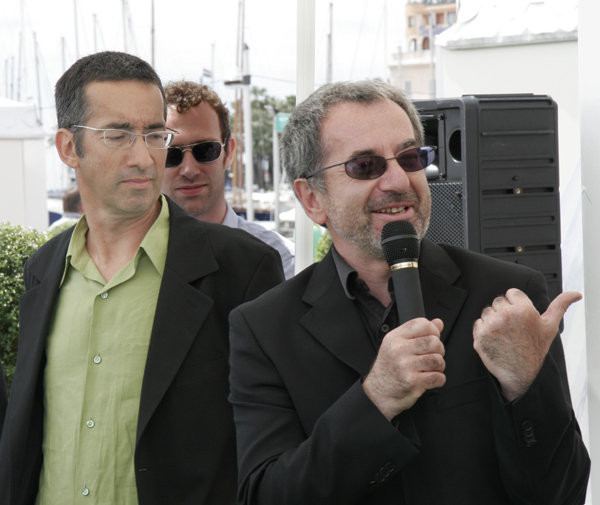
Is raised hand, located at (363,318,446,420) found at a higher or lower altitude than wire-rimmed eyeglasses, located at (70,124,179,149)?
lower

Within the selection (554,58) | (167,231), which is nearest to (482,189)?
(167,231)

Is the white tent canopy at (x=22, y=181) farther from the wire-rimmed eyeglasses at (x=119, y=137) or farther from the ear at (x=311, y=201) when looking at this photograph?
the ear at (x=311, y=201)

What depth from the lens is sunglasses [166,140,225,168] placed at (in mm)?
3079

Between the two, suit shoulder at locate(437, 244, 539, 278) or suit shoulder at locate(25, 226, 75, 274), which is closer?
suit shoulder at locate(437, 244, 539, 278)

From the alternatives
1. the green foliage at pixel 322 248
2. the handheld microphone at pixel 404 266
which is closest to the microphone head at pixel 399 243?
the handheld microphone at pixel 404 266

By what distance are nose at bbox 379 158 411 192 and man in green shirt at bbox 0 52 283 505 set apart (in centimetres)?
57

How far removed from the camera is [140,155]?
83.0 inches

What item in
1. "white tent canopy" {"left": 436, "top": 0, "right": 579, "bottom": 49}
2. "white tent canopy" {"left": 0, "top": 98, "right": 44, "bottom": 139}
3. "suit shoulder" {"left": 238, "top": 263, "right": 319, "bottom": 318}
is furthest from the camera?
"white tent canopy" {"left": 0, "top": 98, "right": 44, "bottom": 139}

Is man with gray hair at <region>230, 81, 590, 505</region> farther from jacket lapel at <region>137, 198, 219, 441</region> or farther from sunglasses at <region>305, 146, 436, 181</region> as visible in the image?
jacket lapel at <region>137, 198, 219, 441</region>

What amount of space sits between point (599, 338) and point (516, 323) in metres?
0.76

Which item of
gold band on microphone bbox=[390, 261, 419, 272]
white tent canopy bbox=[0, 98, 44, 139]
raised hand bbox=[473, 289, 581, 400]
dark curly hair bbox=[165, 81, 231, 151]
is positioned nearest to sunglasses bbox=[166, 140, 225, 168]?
dark curly hair bbox=[165, 81, 231, 151]

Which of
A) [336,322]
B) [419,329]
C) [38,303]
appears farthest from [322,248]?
[419,329]

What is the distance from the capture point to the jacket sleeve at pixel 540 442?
142 cm

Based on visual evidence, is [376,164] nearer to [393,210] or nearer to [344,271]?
[393,210]
